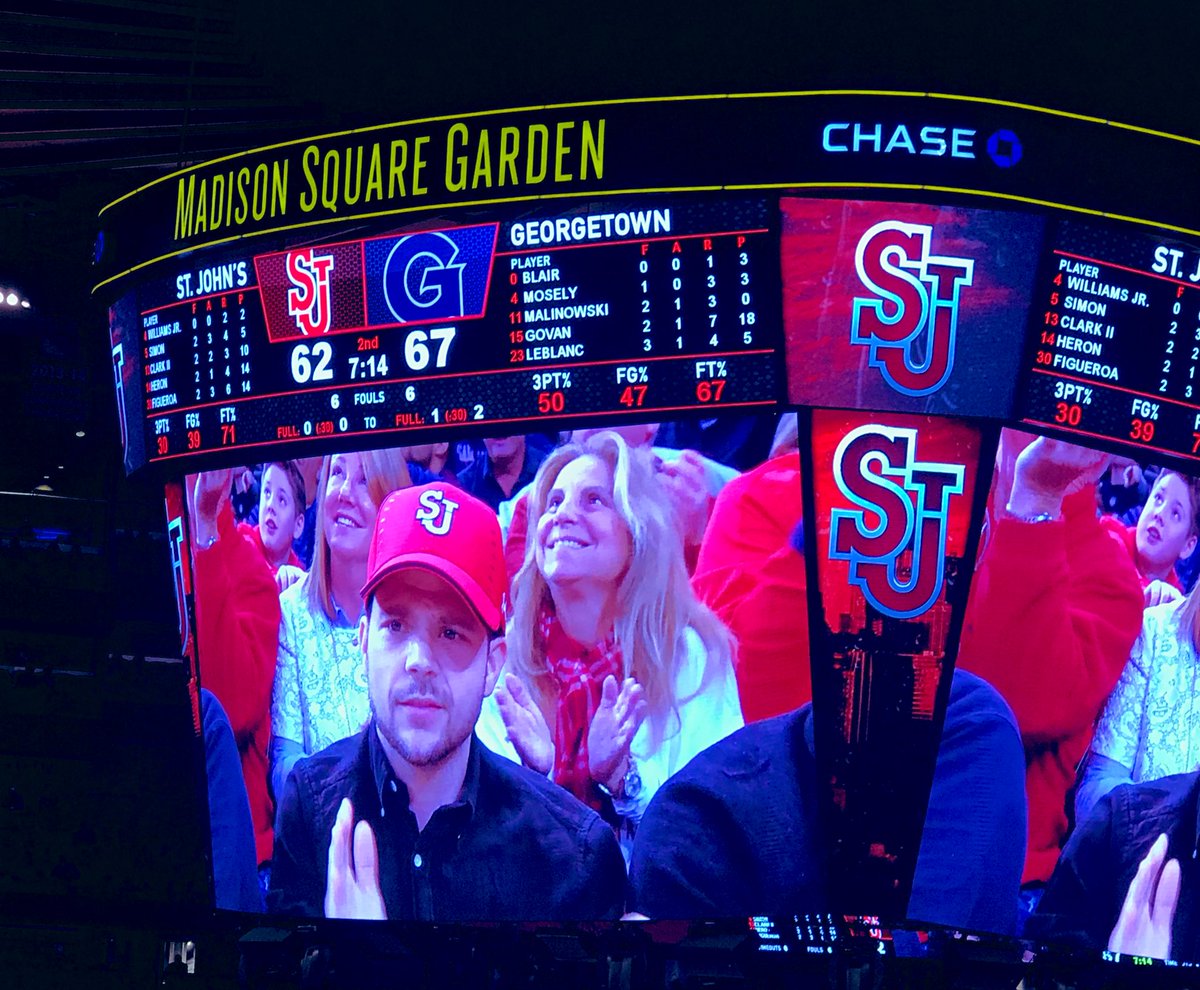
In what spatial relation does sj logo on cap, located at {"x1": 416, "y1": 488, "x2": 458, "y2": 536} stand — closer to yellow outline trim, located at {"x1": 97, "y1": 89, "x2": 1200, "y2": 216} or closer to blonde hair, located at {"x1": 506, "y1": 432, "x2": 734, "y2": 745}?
blonde hair, located at {"x1": 506, "y1": 432, "x2": 734, "y2": 745}

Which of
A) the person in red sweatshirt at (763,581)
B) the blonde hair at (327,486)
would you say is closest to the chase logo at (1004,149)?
the person in red sweatshirt at (763,581)

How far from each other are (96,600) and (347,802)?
15.9ft

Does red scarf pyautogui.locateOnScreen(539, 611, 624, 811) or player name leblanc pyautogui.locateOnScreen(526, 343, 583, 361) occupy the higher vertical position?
player name leblanc pyautogui.locateOnScreen(526, 343, 583, 361)

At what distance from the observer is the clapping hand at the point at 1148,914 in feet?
28.1

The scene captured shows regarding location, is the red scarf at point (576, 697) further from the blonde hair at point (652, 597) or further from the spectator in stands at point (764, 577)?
the spectator in stands at point (764, 577)

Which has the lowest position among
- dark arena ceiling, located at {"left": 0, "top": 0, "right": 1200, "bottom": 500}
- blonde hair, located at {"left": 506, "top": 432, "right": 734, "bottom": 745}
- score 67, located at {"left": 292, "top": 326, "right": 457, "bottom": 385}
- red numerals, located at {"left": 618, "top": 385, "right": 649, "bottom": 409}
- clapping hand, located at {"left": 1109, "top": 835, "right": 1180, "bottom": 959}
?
clapping hand, located at {"left": 1109, "top": 835, "right": 1180, "bottom": 959}

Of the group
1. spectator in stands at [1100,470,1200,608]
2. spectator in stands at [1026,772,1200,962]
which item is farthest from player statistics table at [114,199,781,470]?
spectator in stands at [1026,772,1200,962]

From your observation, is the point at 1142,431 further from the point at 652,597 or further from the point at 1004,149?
the point at 652,597

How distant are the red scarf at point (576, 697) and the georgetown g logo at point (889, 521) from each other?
3.78 ft

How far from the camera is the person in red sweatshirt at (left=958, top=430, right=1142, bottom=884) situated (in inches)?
326

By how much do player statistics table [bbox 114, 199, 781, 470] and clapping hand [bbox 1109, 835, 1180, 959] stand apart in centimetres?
282

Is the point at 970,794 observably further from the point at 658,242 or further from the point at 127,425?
the point at 127,425

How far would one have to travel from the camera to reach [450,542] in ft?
29.0

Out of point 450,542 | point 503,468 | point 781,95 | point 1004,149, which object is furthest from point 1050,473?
point 450,542
